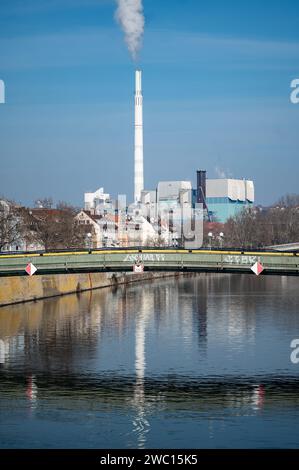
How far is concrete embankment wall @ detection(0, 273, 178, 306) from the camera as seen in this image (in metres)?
70.3

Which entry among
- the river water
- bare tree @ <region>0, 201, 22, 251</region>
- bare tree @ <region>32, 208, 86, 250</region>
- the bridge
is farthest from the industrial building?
the bridge

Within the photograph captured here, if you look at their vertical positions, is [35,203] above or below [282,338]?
above

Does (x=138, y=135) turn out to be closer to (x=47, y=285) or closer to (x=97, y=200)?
(x=97, y=200)

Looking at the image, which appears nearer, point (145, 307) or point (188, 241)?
point (145, 307)

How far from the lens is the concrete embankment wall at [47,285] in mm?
70312

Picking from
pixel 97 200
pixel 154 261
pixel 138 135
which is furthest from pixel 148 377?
pixel 97 200

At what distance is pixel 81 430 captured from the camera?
32.9 meters

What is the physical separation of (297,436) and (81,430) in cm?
739

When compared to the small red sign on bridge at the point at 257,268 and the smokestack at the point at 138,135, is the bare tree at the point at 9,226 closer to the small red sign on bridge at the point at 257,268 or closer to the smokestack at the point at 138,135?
the small red sign on bridge at the point at 257,268

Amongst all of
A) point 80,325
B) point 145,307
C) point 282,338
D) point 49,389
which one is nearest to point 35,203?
point 145,307

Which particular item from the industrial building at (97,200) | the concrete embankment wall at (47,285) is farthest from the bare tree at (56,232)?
the industrial building at (97,200)

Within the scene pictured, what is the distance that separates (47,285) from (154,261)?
99.5ft

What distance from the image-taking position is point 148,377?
41.3m

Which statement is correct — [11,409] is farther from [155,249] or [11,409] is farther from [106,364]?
[155,249]
